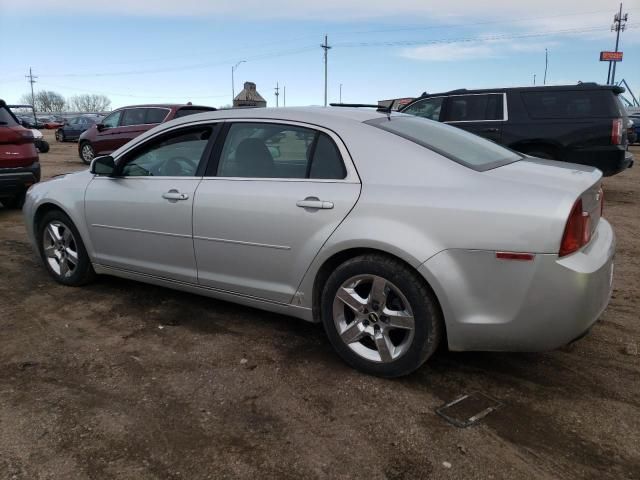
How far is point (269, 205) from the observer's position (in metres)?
3.28

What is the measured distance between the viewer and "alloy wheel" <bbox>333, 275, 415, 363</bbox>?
2914 mm

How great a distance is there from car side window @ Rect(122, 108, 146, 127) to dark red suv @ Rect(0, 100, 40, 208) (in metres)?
5.60

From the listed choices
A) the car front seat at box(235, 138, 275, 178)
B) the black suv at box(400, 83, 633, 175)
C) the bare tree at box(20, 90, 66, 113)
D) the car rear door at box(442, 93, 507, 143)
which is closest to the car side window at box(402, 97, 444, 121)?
the car rear door at box(442, 93, 507, 143)

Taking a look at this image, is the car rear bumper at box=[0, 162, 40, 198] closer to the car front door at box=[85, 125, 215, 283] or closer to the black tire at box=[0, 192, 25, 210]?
the black tire at box=[0, 192, 25, 210]

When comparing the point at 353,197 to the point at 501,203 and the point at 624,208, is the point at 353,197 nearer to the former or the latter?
the point at 501,203

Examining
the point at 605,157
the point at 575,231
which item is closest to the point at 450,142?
the point at 575,231

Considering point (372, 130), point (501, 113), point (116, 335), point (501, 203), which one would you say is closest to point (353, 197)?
point (372, 130)

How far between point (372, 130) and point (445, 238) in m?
0.85

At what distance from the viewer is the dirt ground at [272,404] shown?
2336 millimetres

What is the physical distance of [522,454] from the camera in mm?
2389

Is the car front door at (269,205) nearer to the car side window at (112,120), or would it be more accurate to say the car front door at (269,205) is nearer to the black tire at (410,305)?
the black tire at (410,305)

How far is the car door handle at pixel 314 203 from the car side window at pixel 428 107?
679 centimetres

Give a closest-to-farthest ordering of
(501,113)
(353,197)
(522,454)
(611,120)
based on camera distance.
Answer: (522,454), (353,197), (611,120), (501,113)

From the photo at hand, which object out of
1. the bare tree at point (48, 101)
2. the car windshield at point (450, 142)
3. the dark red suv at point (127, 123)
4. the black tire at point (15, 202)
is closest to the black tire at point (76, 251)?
the car windshield at point (450, 142)
